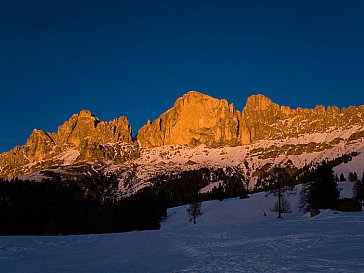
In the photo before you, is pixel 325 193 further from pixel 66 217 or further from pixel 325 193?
pixel 66 217

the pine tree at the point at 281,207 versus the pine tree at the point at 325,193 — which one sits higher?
the pine tree at the point at 325,193

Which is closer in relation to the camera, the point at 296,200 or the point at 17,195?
the point at 296,200

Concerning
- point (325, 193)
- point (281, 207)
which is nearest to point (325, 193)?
point (325, 193)

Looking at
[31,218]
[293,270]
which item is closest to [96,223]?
[31,218]

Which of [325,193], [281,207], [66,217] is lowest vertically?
[66,217]

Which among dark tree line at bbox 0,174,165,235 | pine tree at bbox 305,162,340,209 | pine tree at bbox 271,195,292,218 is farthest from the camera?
dark tree line at bbox 0,174,165,235

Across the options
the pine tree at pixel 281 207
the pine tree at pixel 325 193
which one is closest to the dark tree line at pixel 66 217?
the pine tree at pixel 281 207

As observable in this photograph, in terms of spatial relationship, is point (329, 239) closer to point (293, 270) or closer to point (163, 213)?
point (293, 270)

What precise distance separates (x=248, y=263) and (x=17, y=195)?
534 feet

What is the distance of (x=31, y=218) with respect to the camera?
438 ft

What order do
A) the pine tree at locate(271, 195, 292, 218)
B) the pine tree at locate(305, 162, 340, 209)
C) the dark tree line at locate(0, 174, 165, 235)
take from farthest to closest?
the dark tree line at locate(0, 174, 165, 235), the pine tree at locate(271, 195, 292, 218), the pine tree at locate(305, 162, 340, 209)

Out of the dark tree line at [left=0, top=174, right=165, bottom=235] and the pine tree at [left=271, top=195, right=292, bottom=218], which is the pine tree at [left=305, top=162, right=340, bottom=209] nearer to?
the pine tree at [left=271, top=195, right=292, bottom=218]

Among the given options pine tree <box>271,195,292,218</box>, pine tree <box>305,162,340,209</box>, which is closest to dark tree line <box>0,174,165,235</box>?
pine tree <box>271,195,292,218</box>

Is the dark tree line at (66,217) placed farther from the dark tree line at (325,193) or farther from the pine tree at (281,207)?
the dark tree line at (325,193)
